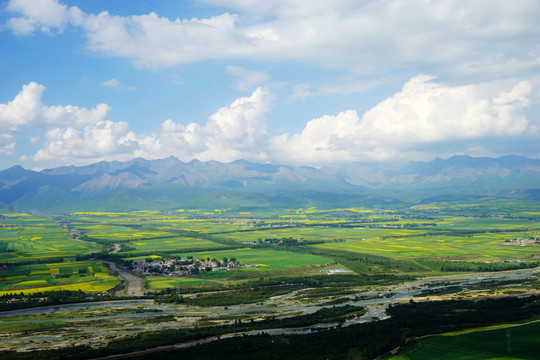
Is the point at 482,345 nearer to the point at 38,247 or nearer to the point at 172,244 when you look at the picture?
the point at 172,244

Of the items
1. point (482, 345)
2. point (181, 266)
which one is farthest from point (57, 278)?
point (482, 345)

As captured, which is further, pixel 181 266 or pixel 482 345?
pixel 181 266

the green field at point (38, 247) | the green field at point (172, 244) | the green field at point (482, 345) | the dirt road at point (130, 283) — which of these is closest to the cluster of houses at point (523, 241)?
the green field at point (172, 244)

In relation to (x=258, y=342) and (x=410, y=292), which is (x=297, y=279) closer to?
(x=410, y=292)

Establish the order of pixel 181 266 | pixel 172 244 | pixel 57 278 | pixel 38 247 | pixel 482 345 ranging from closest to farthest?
pixel 482 345 < pixel 57 278 < pixel 181 266 < pixel 38 247 < pixel 172 244

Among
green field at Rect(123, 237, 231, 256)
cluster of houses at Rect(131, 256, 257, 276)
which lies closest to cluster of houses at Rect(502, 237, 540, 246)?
cluster of houses at Rect(131, 256, 257, 276)

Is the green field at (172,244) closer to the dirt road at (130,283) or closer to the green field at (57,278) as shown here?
the green field at (57,278)

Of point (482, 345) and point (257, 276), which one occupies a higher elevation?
point (482, 345)
